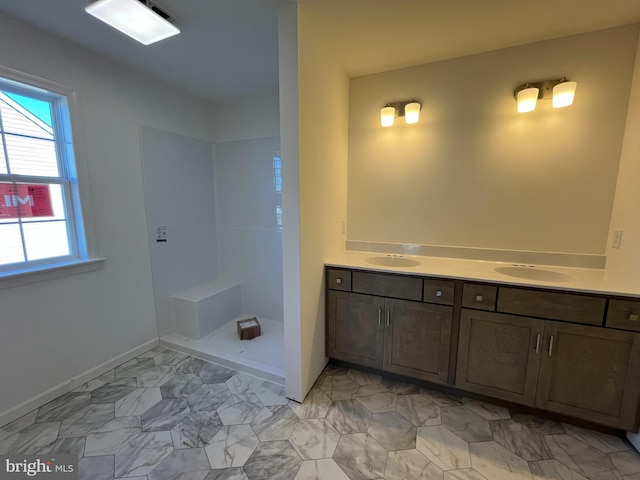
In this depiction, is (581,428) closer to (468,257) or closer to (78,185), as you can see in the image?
(468,257)

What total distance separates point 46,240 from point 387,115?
2.72 m

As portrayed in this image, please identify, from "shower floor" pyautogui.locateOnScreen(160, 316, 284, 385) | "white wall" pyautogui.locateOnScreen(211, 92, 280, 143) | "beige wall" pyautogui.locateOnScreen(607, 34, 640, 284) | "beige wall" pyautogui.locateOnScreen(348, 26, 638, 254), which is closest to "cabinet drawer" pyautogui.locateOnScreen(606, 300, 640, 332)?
"beige wall" pyautogui.locateOnScreen(607, 34, 640, 284)

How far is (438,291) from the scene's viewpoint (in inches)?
70.4

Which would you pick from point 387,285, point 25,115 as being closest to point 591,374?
point 387,285

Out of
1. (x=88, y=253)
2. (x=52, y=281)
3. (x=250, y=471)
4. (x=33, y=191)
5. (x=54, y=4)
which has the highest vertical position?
(x=54, y=4)

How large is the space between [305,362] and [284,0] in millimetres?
2227

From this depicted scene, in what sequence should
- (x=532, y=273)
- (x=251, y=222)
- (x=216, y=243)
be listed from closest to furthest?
(x=532, y=273) → (x=251, y=222) → (x=216, y=243)

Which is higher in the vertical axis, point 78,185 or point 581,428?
point 78,185

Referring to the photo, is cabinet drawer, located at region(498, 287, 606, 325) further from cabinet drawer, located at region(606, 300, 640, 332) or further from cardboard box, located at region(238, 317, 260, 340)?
cardboard box, located at region(238, 317, 260, 340)

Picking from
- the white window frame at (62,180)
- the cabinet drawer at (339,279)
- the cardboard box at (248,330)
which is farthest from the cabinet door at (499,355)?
the white window frame at (62,180)

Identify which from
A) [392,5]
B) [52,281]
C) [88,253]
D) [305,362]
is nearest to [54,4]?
[88,253]

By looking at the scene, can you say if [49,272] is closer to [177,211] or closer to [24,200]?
[24,200]

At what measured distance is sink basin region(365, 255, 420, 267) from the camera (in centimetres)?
Result: 222

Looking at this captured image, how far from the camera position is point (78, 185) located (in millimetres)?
1948
